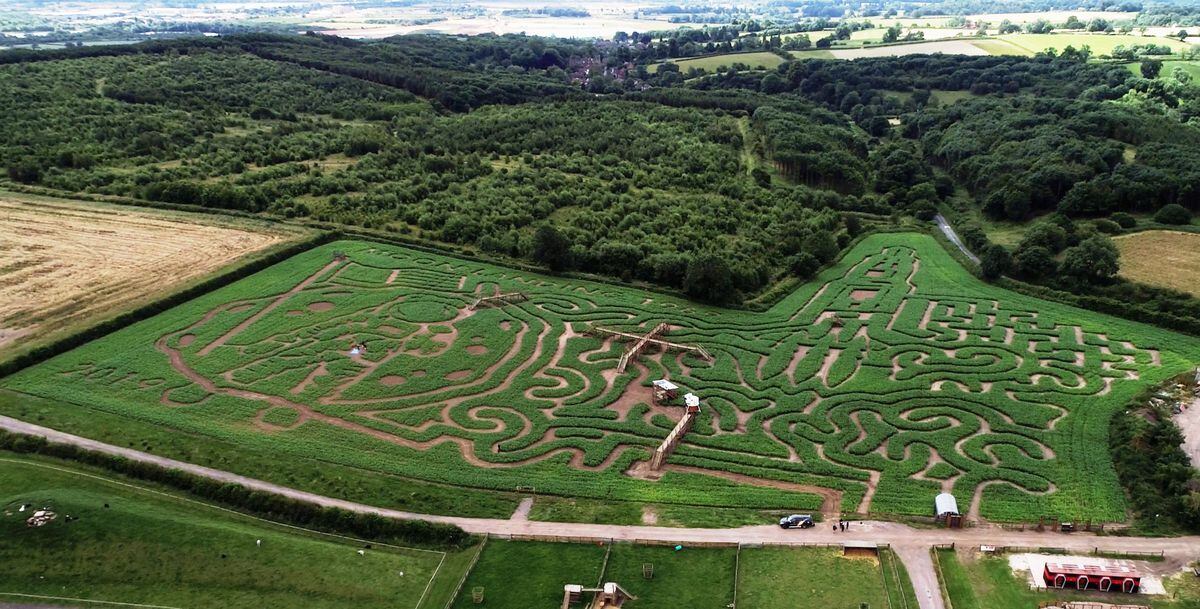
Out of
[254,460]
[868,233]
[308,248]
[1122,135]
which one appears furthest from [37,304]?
[1122,135]

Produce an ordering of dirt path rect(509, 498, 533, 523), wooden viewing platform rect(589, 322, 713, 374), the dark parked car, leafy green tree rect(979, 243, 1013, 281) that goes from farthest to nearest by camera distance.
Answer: leafy green tree rect(979, 243, 1013, 281), wooden viewing platform rect(589, 322, 713, 374), dirt path rect(509, 498, 533, 523), the dark parked car

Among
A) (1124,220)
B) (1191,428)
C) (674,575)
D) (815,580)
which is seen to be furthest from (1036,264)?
(674,575)

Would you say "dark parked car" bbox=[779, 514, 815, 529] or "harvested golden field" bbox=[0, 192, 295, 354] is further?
"harvested golden field" bbox=[0, 192, 295, 354]

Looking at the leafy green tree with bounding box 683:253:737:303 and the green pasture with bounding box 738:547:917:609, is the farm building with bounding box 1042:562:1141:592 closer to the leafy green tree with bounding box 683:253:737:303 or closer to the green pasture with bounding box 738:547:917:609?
the green pasture with bounding box 738:547:917:609

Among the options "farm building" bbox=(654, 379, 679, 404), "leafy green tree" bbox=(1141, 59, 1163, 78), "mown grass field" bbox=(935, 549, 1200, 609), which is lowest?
"mown grass field" bbox=(935, 549, 1200, 609)

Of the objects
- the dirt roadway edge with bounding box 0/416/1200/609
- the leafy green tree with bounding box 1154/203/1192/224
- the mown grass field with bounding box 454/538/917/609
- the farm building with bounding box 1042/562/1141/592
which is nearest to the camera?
the farm building with bounding box 1042/562/1141/592

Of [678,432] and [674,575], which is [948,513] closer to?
[674,575]

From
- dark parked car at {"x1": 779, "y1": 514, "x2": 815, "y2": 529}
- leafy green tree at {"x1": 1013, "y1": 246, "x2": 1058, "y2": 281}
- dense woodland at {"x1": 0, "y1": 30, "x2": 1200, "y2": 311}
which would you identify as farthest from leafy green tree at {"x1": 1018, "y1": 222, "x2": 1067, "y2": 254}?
dark parked car at {"x1": 779, "y1": 514, "x2": 815, "y2": 529}
